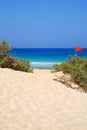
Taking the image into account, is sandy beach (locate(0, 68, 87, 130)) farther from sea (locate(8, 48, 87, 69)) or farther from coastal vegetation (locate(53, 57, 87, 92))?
sea (locate(8, 48, 87, 69))

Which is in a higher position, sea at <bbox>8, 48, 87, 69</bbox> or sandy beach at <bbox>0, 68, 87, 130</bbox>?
sea at <bbox>8, 48, 87, 69</bbox>

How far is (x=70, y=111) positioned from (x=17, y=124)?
2.28 metres

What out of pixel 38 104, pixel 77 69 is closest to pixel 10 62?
pixel 77 69

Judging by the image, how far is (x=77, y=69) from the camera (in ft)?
43.6

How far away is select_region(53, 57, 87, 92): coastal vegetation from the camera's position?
42.7 ft

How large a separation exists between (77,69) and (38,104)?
12.2ft

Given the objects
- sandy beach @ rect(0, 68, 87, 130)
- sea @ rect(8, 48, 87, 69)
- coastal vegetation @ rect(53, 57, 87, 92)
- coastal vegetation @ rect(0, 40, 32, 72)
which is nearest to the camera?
sandy beach @ rect(0, 68, 87, 130)

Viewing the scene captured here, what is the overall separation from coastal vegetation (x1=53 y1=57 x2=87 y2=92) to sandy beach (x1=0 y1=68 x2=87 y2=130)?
623 millimetres

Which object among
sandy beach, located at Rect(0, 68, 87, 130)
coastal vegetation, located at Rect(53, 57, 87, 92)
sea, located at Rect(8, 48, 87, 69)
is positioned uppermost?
sea, located at Rect(8, 48, 87, 69)

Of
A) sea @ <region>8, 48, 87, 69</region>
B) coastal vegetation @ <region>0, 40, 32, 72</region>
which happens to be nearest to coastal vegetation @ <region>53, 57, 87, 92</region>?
sea @ <region>8, 48, 87, 69</region>

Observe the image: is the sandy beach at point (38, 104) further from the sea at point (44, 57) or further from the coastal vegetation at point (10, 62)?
the sea at point (44, 57)

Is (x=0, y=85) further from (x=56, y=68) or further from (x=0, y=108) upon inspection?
(x=56, y=68)

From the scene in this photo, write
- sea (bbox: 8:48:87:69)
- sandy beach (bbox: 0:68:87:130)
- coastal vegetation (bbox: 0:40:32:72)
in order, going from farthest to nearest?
sea (bbox: 8:48:87:69) → coastal vegetation (bbox: 0:40:32:72) → sandy beach (bbox: 0:68:87:130)

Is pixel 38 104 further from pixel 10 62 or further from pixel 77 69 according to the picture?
pixel 10 62
